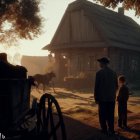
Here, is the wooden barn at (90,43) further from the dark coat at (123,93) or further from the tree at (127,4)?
the dark coat at (123,93)

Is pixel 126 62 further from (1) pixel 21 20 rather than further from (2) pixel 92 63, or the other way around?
(1) pixel 21 20

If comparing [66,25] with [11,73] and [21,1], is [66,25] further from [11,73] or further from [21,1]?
[11,73]

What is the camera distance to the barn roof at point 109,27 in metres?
34.1

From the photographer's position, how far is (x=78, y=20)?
3716cm

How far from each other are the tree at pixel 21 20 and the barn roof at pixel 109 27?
670 cm

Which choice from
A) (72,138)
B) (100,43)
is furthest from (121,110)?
(100,43)

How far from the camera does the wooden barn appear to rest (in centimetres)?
3412

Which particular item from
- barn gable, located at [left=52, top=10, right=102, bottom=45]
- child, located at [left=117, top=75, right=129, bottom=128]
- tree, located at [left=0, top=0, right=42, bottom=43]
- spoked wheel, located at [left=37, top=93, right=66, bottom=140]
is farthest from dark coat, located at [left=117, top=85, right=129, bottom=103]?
barn gable, located at [left=52, top=10, right=102, bottom=45]

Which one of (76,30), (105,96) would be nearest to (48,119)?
(105,96)

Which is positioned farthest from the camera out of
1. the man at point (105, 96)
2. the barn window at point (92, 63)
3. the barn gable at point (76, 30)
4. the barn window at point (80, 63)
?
the barn window at point (80, 63)

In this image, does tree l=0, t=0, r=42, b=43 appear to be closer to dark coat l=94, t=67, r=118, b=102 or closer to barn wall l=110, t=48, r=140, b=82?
barn wall l=110, t=48, r=140, b=82

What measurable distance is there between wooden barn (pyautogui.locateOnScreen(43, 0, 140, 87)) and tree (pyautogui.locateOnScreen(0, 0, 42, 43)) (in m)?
6.44

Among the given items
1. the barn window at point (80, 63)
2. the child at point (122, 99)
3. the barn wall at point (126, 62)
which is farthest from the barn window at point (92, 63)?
the child at point (122, 99)

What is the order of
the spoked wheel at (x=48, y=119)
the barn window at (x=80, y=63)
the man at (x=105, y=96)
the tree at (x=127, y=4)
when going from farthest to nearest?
the barn window at (x=80, y=63)
the tree at (x=127, y=4)
the man at (x=105, y=96)
the spoked wheel at (x=48, y=119)
